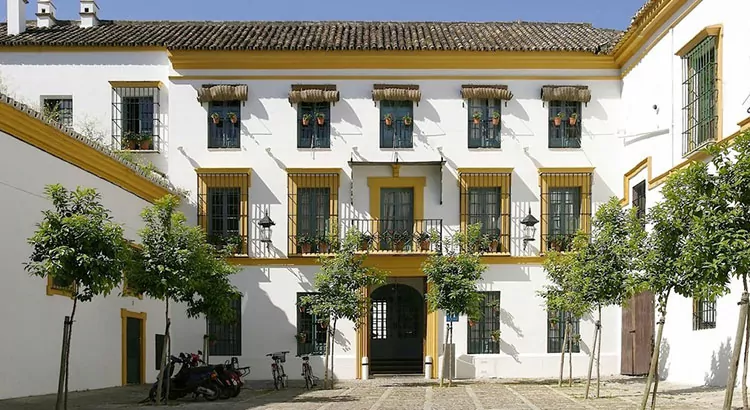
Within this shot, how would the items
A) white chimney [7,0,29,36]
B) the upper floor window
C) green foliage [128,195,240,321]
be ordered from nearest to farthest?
green foliage [128,195,240,321]
the upper floor window
white chimney [7,0,29,36]

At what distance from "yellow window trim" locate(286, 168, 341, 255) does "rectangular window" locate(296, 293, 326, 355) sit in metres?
1.72

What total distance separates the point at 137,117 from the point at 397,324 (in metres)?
10.1

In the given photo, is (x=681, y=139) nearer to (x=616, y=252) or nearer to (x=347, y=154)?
(x=616, y=252)

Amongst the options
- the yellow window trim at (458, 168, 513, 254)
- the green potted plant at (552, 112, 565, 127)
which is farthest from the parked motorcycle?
the green potted plant at (552, 112, 565, 127)

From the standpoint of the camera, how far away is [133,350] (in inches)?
970

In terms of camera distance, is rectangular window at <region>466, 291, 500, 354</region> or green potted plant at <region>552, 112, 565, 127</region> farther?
green potted plant at <region>552, 112, 565, 127</region>

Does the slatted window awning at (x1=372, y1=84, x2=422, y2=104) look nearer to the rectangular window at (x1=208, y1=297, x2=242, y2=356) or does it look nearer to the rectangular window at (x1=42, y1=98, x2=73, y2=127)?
the rectangular window at (x1=208, y1=297, x2=242, y2=356)

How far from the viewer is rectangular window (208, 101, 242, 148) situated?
27875 mm

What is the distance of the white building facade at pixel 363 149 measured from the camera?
89.8 ft

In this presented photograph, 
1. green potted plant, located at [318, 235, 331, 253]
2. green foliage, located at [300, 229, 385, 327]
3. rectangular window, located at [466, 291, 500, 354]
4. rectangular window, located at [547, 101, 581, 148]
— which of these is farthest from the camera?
rectangular window, located at [547, 101, 581, 148]

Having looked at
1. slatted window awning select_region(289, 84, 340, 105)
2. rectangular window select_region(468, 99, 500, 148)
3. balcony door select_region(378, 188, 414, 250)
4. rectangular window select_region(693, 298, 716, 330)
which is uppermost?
slatted window awning select_region(289, 84, 340, 105)

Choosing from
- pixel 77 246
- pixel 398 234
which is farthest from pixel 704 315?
pixel 77 246

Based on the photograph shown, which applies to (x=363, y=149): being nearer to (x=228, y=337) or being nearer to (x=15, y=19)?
(x=228, y=337)

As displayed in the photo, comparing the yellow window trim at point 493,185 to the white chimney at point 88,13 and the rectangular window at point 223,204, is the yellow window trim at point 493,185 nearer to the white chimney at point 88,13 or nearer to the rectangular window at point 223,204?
the rectangular window at point 223,204
